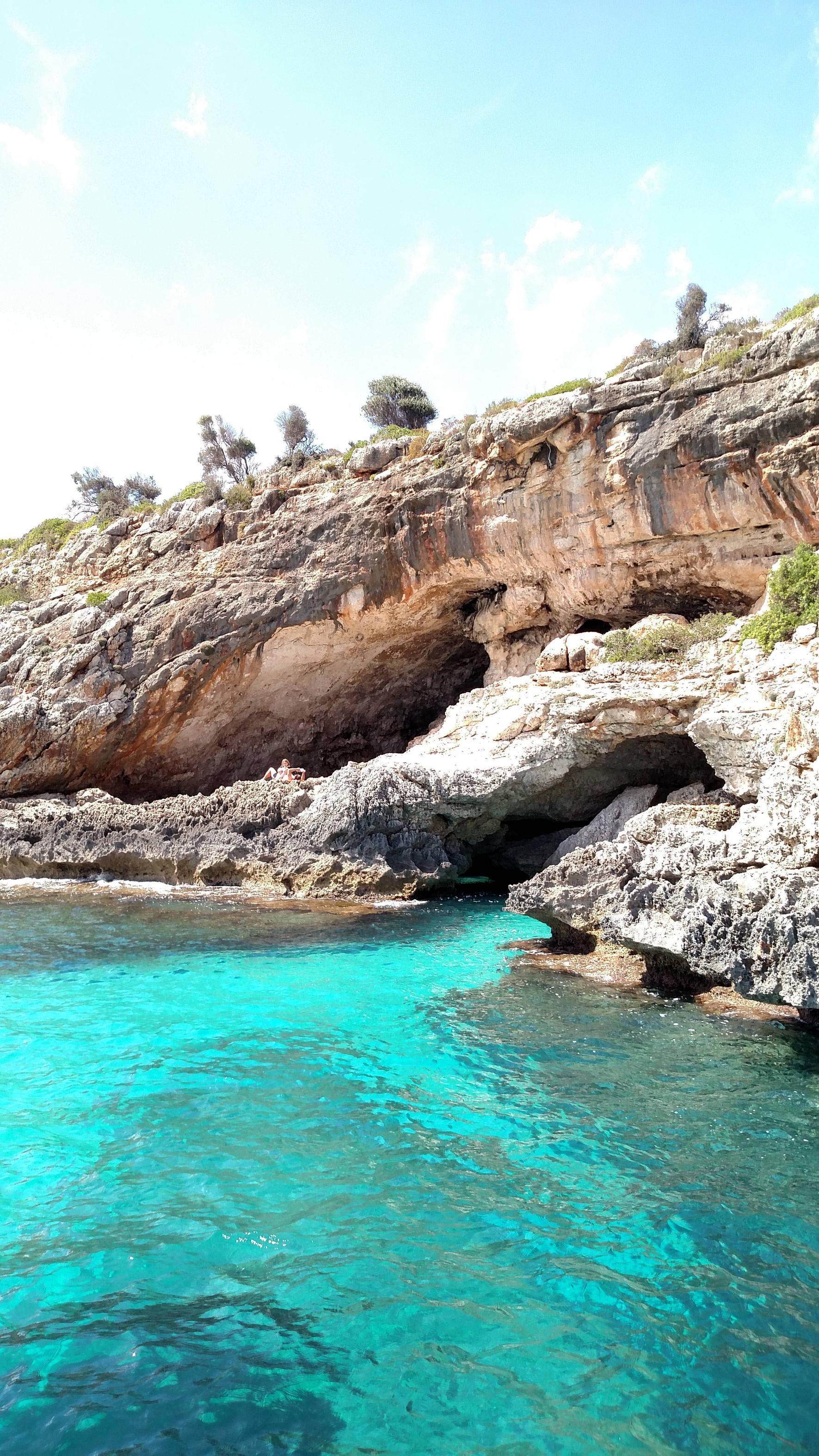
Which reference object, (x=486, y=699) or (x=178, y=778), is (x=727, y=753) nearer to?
(x=486, y=699)

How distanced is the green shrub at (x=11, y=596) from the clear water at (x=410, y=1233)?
1790cm

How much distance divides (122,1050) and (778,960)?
18.6ft

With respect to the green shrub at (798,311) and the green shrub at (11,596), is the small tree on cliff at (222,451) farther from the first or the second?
the green shrub at (798,311)

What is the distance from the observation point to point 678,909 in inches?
295

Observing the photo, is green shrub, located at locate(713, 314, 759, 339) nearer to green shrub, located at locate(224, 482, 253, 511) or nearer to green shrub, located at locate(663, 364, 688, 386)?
green shrub, located at locate(663, 364, 688, 386)

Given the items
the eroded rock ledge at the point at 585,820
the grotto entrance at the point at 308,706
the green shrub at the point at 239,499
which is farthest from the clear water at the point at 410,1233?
the green shrub at the point at 239,499

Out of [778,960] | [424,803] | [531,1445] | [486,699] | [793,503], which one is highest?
[793,503]

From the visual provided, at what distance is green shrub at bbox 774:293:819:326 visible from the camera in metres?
13.7

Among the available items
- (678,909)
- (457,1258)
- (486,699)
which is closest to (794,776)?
(678,909)

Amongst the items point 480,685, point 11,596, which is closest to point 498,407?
point 480,685

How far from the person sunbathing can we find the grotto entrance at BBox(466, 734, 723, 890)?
165 inches

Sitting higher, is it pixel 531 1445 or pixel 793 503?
pixel 793 503

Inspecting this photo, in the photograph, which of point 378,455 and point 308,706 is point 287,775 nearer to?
point 308,706

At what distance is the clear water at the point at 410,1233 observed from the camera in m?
2.80
